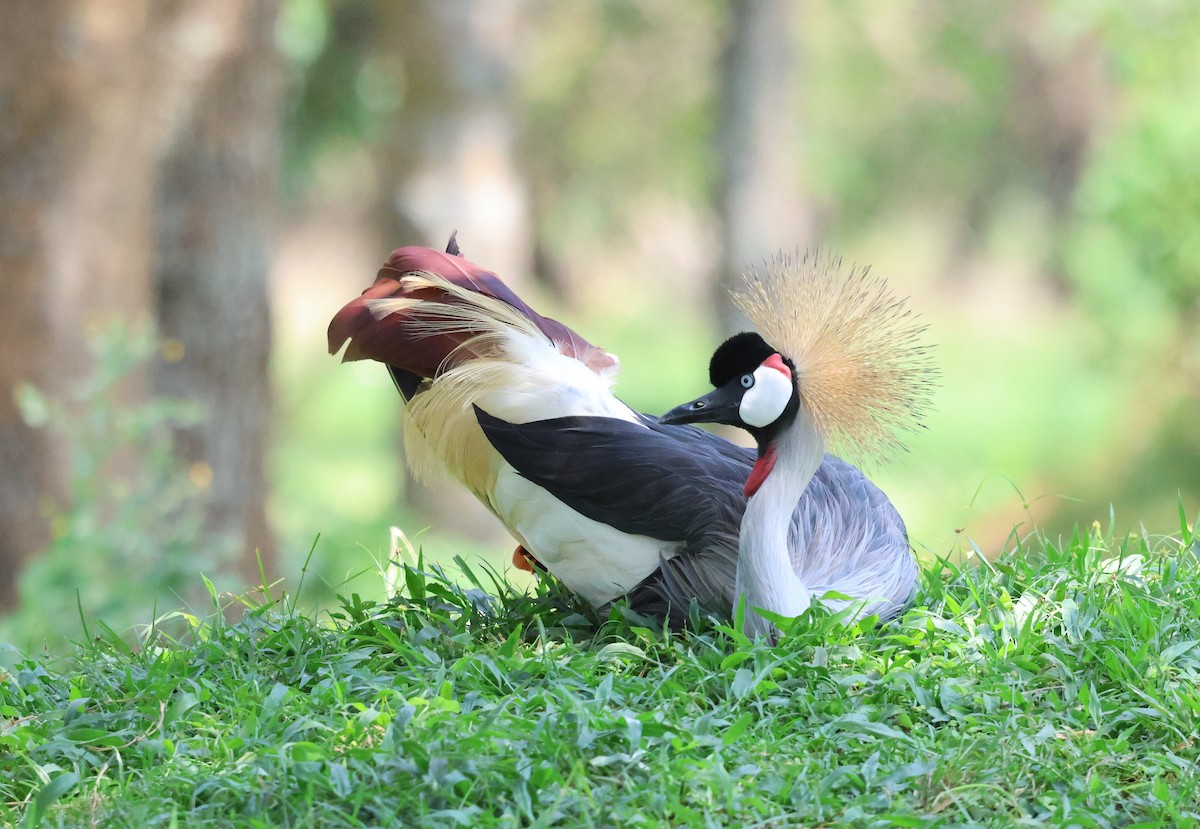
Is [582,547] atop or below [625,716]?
atop

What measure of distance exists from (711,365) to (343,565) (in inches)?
281

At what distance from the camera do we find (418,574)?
3.21 meters

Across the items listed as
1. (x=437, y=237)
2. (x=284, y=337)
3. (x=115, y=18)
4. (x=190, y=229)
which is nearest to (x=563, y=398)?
(x=115, y=18)

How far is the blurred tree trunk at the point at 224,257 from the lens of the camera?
6609 mm

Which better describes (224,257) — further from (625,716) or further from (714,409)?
(625,716)

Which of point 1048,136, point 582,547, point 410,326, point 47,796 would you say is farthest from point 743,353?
point 1048,136

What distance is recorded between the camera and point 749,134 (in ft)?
32.7

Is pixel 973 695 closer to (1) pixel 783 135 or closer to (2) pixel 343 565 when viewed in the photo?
(2) pixel 343 565

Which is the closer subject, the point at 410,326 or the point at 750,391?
the point at 750,391

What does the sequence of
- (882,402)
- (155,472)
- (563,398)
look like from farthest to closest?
(155,472) → (563,398) → (882,402)

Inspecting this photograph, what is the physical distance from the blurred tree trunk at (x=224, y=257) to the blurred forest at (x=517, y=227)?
0.06ft

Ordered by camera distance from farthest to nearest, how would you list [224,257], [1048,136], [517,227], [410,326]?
[1048,136]
[517,227]
[224,257]
[410,326]

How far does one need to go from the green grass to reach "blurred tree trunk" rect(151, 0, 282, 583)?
3.67m

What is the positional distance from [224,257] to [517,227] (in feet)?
12.5
